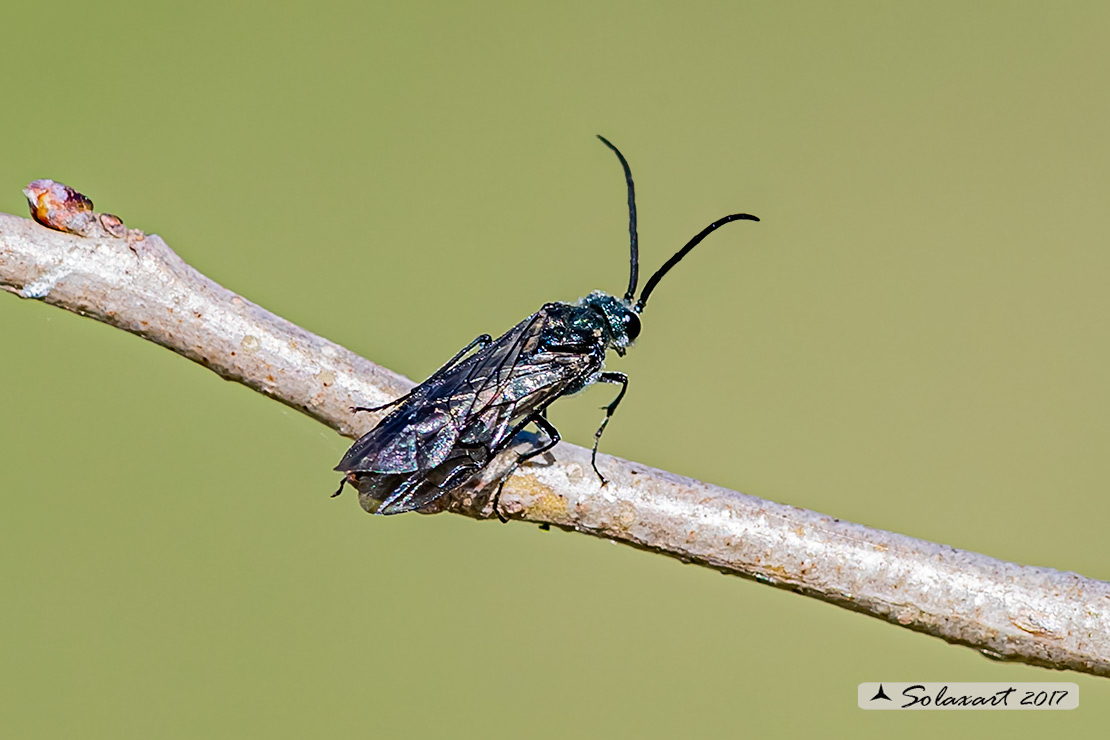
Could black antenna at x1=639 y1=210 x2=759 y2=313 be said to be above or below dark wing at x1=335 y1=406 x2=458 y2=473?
above

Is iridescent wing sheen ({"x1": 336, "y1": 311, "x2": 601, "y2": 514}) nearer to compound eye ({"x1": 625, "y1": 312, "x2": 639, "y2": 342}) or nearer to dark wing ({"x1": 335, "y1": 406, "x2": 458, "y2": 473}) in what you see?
dark wing ({"x1": 335, "y1": 406, "x2": 458, "y2": 473})

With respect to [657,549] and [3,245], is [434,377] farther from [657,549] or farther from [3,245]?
[3,245]

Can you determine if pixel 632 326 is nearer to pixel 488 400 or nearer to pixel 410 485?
pixel 488 400

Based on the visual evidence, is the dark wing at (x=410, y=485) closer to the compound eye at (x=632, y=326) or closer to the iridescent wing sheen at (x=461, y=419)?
the iridescent wing sheen at (x=461, y=419)

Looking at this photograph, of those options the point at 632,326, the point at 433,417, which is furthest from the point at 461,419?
the point at 632,326

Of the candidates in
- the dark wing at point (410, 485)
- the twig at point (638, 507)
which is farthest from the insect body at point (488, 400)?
the twig at point (638, 507)

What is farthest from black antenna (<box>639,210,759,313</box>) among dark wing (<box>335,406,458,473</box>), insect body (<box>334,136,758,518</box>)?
dark wing (<box>335,406,458,473</box>)

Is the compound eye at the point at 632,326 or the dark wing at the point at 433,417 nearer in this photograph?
the dark wing at the point at 433,417

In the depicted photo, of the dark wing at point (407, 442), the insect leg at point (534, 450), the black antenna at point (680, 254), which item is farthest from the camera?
the black antenna at point (680, 254)
